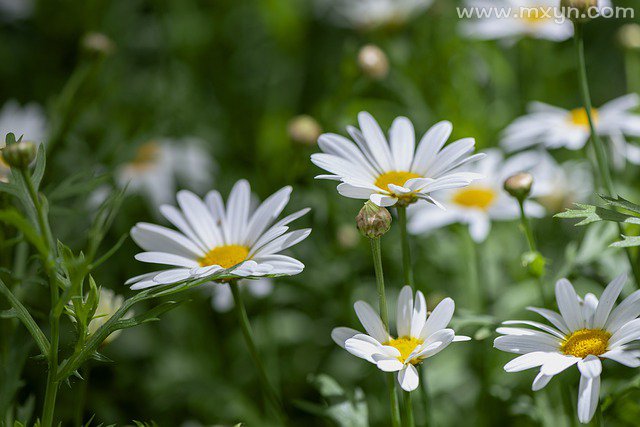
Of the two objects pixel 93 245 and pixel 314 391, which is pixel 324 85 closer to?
pixel 314 391

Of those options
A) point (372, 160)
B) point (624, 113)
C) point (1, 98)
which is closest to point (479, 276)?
point (624, 113)

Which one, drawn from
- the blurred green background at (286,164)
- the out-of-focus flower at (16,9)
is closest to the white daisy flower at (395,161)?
the blurred green background at (286,164)

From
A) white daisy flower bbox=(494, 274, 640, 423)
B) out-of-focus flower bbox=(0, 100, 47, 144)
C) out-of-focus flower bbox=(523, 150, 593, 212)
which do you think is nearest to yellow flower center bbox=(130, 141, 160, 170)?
out-of-focus flower bbox=(0, 100, 47, 144)

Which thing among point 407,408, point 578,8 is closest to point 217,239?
point 407,408

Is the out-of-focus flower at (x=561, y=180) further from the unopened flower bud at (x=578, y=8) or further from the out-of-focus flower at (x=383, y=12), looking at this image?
the out-of-focus flower at (x=383, y=12)

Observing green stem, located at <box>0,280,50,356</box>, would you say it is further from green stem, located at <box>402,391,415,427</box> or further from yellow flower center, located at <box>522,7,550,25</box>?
yellow flower center, located at <box>522,7,550,25</box>

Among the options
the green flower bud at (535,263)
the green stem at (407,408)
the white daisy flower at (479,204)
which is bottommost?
the green stem at (407,408)
